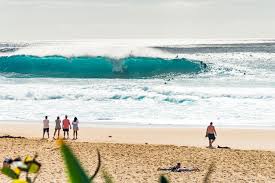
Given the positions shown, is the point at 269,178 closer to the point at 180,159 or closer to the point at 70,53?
the point at 180,159

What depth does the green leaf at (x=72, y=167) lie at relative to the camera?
18.6 inches

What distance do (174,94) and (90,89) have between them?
572cm

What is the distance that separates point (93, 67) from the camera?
5491 cm

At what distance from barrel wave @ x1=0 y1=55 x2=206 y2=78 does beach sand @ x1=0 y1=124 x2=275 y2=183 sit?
31525mm

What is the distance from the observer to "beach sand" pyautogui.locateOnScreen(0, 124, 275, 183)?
10.2 m

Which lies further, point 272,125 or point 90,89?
point 90,89

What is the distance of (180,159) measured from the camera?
12.0 meters

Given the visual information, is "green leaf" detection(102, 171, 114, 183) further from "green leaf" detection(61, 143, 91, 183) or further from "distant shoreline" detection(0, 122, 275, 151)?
"distant shoreline" detection(0, 122, 275, 151)

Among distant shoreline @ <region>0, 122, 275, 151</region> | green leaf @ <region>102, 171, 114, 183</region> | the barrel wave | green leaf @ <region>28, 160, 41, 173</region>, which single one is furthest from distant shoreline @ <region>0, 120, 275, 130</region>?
the barrel wave

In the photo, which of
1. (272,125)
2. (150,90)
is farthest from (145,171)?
(150,90)

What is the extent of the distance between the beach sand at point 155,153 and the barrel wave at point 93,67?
3152 cm

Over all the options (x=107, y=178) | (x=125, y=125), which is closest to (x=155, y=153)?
(x=125, y=125)

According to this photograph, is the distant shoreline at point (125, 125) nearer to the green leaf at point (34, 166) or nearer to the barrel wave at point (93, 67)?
the green leaf at point (34, 166)

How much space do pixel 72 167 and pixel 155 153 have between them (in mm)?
12293
